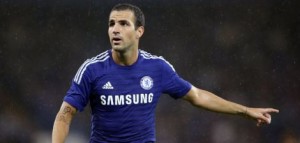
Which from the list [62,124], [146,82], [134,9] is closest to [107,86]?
[146,82]

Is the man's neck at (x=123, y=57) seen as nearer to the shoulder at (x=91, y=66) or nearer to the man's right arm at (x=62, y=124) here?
the shoulder at (x=91, y=66)

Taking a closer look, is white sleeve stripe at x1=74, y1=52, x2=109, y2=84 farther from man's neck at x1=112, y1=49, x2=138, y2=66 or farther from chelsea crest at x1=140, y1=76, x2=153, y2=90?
chelsea crest at x1=140, y1=76, x2=153, y2=90

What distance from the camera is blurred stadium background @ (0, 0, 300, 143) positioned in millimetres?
4680

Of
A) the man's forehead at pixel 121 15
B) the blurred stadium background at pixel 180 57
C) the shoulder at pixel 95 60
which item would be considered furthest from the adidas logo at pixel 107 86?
the blurred stadium background at pixel 180 57

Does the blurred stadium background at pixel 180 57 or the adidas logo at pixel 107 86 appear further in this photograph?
the blurred stadium background at pixel 180 57

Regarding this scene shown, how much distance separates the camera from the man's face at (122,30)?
9.71ft

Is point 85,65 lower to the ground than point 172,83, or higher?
higher

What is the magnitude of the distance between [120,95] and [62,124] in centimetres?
35

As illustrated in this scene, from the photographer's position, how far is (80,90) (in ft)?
9.36

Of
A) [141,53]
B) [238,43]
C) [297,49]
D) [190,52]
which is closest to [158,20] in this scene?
[190,52]

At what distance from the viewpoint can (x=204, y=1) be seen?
477 centimetres

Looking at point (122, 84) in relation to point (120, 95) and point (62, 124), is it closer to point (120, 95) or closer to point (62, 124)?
point (120, 95)

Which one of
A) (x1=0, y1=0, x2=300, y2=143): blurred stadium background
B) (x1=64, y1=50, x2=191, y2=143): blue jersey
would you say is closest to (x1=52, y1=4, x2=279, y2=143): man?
(x1=64, y1=50, x2=191, y2=143): blue jersey

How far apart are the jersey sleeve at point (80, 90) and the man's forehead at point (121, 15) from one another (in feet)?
0.92
